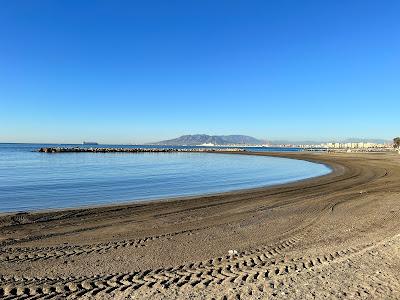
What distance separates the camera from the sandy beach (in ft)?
20.0

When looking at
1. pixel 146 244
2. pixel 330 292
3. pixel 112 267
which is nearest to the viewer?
pixel 330 292

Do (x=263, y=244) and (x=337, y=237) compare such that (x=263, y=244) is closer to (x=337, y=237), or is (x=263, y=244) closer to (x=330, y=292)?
(x=337, y=237)

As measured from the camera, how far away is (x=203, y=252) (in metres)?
8.52

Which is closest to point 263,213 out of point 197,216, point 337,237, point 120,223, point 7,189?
point 197,216

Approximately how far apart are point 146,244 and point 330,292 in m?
4.72

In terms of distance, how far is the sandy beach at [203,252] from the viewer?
20.0 ft

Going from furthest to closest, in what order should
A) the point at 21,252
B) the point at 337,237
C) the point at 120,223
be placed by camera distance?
the point at 120,223
the point at 337,237
the point at 21,252

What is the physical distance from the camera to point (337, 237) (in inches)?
390

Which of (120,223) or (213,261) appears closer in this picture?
(213,261)

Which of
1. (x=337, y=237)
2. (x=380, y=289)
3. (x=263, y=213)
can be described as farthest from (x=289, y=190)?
(x=380, y=289)

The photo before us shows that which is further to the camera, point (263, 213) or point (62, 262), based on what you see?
point (263, 213)

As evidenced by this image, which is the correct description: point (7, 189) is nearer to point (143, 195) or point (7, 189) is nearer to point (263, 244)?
point (143, 195)

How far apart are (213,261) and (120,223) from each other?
4867 millimetres

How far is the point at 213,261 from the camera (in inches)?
305
